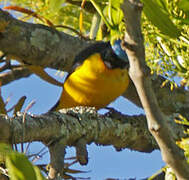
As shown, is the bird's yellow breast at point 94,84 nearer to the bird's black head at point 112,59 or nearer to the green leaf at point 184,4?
the bird's black head at point 112,59

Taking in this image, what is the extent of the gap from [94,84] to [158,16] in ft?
3.89

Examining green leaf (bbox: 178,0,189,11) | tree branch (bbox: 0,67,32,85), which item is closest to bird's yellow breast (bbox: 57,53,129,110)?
tree branch (bbox: 0,67,32,85)

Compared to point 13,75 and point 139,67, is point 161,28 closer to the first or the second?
point 139,67

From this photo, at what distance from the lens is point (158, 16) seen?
0.40m

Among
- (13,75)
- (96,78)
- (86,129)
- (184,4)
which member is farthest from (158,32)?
(13,75)

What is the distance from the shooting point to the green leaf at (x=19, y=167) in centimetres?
30

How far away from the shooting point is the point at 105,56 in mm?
1650

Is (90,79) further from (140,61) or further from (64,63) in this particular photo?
(140,61)

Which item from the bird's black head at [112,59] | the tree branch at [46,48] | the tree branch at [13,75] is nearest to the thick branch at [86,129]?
the tree branch at [46,48]

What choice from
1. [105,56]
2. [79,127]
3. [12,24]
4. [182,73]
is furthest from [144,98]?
[105,56]

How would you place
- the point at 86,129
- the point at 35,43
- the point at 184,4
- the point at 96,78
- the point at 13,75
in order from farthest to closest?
the point at 13,75 → the point at 96,78 → the point at 35,43 → the point at 86,129 → the point at 184,4

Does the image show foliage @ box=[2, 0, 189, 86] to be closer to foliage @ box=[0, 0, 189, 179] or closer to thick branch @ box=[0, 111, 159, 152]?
foliage @ box=[0, 0, 189, 179]

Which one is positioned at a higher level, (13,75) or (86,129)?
(13,75)

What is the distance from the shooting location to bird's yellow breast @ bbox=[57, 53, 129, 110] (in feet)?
5.19
